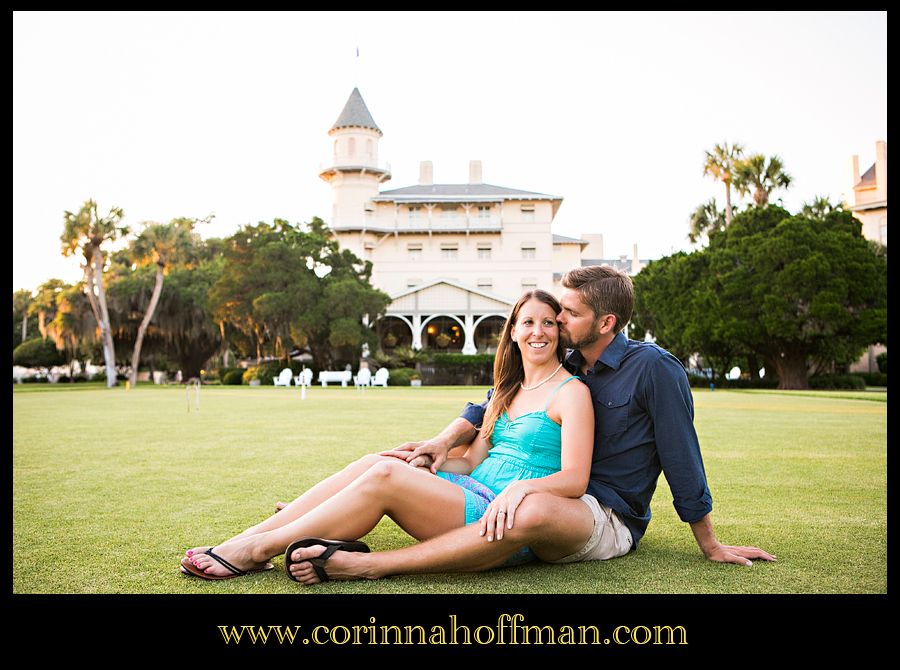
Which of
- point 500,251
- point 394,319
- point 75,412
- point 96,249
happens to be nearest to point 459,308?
point 394,319

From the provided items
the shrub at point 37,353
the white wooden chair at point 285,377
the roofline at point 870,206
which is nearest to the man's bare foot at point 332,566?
the white wooden chair at point 285,377

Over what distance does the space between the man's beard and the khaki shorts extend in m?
0.69

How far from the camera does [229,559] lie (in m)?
3.36

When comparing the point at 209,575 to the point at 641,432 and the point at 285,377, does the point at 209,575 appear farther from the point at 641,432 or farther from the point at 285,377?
the point at 285,377

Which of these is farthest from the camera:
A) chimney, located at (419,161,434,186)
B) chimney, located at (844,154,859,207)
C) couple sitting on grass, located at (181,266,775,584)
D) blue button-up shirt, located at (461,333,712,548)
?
chimney, located at (419,161,434,186)

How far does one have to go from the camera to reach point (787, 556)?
3.84 meters

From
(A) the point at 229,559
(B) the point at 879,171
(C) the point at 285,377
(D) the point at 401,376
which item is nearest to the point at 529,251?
(D) the point at 401,376

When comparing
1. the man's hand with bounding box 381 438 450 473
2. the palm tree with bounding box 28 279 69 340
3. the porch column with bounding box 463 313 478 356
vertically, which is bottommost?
the man's hand with bounding box 381 438 450 473

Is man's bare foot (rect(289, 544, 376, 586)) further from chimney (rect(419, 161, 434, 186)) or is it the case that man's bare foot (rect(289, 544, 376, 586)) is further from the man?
chimney (rect(419, 161, 434, 186))

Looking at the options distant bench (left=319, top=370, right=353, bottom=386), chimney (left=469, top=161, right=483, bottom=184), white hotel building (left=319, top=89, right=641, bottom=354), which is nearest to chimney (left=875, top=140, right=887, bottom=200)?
white hotel building (left=319, top=89, right=641, bottom=354)

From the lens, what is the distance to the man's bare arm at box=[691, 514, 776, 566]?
362 centimetres

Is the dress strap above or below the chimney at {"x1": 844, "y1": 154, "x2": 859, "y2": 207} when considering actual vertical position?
below
